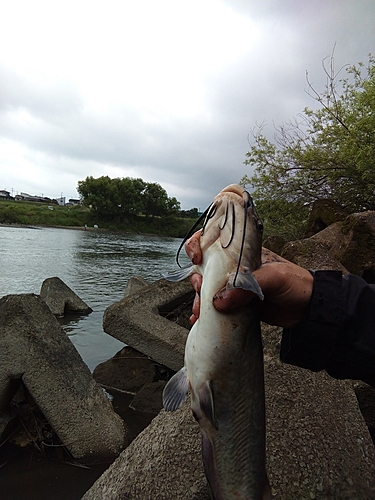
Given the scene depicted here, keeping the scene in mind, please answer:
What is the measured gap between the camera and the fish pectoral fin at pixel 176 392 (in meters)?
2.00

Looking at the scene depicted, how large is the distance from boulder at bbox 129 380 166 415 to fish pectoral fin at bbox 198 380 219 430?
3.28 m

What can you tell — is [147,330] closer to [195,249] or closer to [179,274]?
[179,274]

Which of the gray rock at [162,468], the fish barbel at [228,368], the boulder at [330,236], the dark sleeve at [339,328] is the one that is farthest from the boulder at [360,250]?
the fish barbel at [228,368]

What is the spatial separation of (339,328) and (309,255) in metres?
2.40

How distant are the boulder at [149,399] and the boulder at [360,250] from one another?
3169 millimetres

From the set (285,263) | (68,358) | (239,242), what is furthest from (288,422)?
(68,358)

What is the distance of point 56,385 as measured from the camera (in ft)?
12.8

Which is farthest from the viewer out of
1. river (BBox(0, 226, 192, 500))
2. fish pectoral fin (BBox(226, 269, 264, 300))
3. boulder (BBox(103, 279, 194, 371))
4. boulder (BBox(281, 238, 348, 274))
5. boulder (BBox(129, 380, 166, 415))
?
boulder (BBox(103, 279, 194, 371))

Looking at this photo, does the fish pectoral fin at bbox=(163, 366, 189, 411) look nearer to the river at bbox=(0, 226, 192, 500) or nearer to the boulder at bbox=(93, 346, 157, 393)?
the river at bbox=(0, 226, 192, 500)

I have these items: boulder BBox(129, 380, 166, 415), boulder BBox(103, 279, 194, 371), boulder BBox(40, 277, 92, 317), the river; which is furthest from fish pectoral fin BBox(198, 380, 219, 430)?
boulder BBox(40, 277, 92, 317)

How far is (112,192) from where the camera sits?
65062mm

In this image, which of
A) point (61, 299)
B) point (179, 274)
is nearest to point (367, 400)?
point (179, 274)

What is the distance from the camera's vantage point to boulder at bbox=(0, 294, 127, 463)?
379 centimetres

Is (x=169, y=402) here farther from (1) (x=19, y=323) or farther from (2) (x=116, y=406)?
(2) (x=116, y=406)
